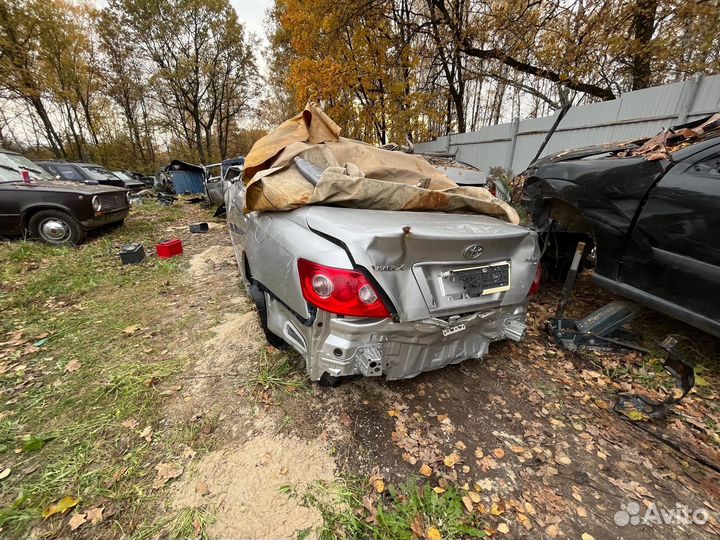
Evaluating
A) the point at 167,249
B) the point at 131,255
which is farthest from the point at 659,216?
the point at 131,255

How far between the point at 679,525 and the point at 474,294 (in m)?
1.50

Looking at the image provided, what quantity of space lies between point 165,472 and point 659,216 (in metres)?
3.60

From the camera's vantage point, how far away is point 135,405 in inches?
87.7

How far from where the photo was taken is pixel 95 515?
156cm

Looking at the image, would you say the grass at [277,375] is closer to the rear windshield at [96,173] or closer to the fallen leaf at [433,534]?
the fallen leaf at [433,534]

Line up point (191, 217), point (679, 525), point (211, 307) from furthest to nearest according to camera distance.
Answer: point (191, 217) → point (211, 307) → point (679, 525)

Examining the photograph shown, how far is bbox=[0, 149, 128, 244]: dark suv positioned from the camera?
528 cm

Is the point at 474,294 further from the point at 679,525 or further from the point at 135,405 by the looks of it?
the point at 135,405

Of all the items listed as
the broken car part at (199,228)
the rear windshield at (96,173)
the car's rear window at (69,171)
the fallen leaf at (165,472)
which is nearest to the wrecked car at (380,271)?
the fallen leaf at (165,472)

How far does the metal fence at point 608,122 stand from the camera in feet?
14.4

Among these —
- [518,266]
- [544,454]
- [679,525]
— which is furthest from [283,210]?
[679,525]

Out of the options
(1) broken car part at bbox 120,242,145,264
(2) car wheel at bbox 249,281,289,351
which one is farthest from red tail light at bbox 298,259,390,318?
(1) broken car part at bbox 120,242,145,264

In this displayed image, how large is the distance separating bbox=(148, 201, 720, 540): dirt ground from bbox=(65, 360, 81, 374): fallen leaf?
37.0 inches

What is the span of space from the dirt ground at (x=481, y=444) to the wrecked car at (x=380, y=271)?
0.42m
